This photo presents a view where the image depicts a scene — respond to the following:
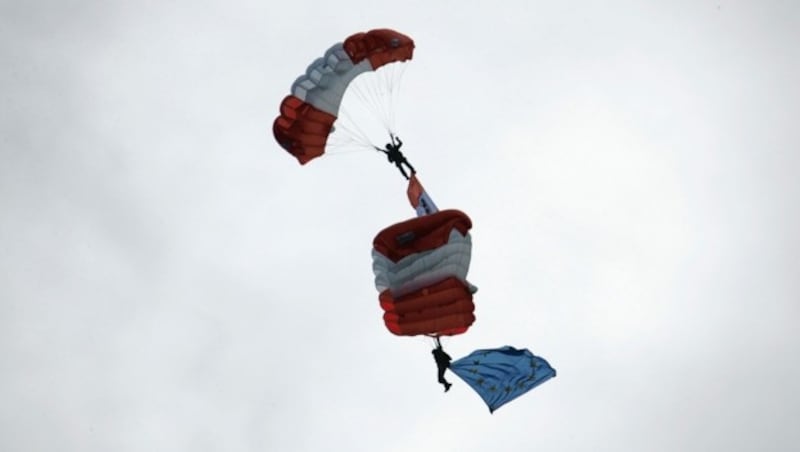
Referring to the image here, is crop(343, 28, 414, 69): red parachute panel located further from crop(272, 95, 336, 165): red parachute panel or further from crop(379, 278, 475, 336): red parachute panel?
crop(379, 278, 475, 336): red parachute panel

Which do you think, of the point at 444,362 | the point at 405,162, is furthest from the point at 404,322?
the point at 405,162

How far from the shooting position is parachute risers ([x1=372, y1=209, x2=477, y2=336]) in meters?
29.6

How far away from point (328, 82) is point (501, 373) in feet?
32.9

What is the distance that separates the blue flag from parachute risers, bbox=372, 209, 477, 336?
129 centimetres

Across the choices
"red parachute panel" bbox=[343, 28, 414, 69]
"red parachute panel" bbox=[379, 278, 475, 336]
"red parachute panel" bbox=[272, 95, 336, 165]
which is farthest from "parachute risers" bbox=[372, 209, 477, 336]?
"red parachute panel" bbox=[343, 28, 414, 69]

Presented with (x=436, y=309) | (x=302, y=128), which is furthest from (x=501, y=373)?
(x=302, y=128)

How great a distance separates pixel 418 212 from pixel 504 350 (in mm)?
5050

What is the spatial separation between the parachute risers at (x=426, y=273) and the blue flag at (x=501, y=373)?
1.29m

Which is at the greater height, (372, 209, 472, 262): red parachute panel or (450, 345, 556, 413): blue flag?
(372, 209, 472, 262): red parachute panel

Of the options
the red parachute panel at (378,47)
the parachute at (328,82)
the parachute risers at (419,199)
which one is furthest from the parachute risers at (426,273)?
the red parachute panel at (378,47)

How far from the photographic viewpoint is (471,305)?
2978 centimetres

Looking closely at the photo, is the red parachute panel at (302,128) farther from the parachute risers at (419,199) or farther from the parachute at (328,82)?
the parachute risers at (419,199)

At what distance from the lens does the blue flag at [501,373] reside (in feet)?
99.7

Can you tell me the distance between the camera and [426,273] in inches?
1175
